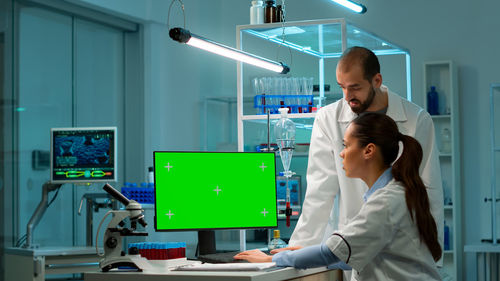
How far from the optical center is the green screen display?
273 centimetres

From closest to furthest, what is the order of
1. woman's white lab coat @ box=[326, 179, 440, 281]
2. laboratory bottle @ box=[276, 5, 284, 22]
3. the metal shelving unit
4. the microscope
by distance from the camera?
woman's white lab coat @ box=[326, 179, 440, 281] → the microscope → laboratory bottle @ box=[276, 5, 284, 22] → the metal shelving unit

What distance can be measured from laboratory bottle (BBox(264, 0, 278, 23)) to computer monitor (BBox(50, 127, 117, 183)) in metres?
1.44

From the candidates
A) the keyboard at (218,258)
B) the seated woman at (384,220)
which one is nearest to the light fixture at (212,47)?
the keyboard at (218,258)

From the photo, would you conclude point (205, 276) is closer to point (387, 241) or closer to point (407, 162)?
point (387, 241)

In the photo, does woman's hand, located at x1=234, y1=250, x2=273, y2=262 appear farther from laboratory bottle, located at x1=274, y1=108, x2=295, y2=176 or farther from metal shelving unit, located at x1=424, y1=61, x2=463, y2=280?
metal shelving unit, located at x1=424, y1=61, x2=463, y2=280

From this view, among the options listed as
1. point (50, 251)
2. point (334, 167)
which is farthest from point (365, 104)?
point (50, 251)

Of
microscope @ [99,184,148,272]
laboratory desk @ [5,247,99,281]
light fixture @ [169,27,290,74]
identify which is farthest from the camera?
laboratory desk @ [5,247,99,281]

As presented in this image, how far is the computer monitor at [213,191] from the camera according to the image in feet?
8.95

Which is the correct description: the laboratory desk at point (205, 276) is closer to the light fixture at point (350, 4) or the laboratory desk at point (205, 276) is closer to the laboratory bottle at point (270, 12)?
the laboratory bottle at point (270, 12)

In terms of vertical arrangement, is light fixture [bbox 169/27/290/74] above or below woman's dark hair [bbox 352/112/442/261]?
above

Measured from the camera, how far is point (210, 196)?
Result: 2.81m

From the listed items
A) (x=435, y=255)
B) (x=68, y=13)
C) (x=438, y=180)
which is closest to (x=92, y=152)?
(x=68, y=13)

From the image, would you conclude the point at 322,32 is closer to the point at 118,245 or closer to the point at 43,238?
the point at 118,245

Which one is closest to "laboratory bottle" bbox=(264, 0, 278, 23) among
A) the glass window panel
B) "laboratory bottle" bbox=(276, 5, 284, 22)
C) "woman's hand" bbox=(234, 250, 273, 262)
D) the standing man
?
"laboratory bottle" bbox=(276, 5, 284, 22)
